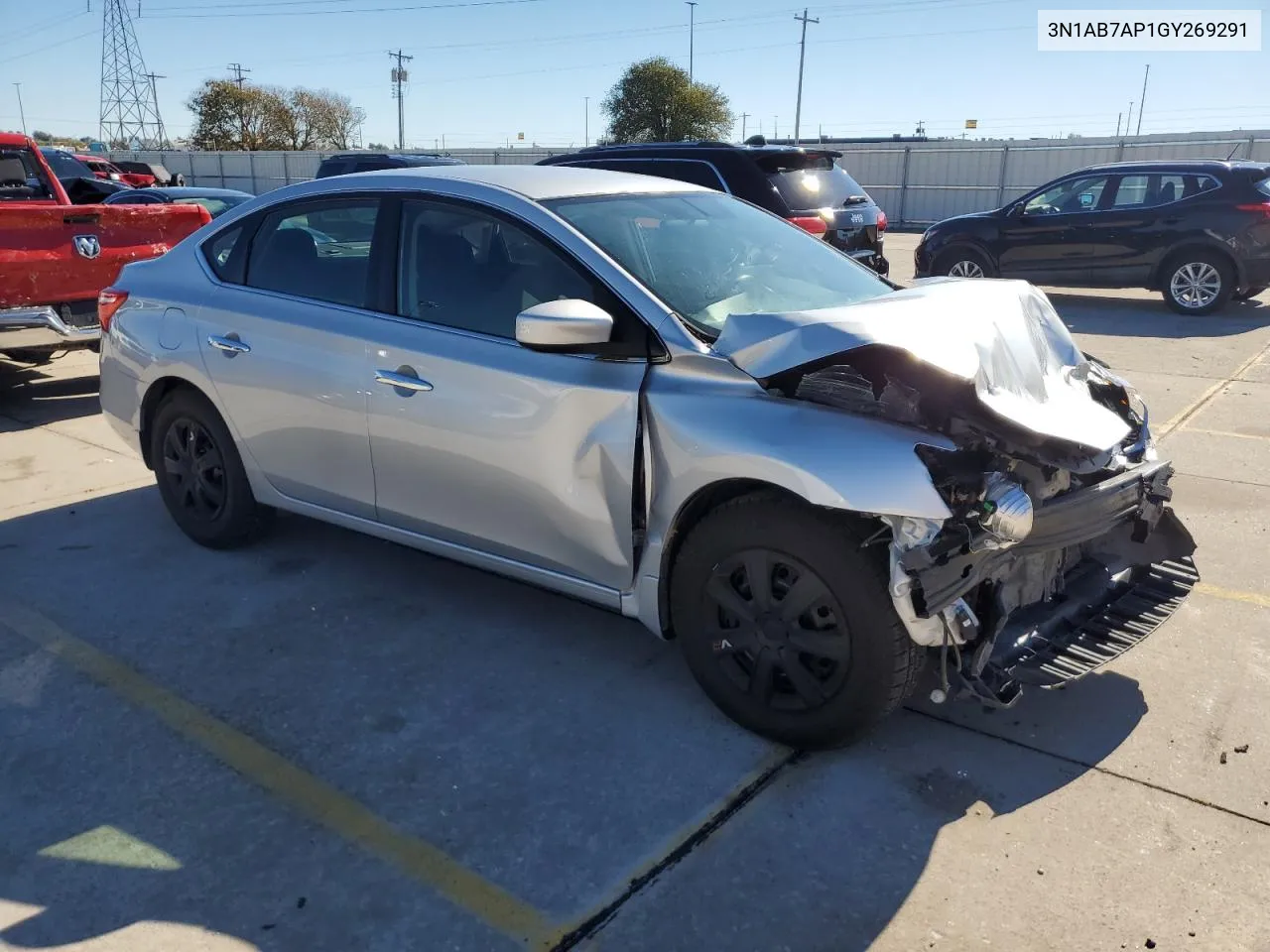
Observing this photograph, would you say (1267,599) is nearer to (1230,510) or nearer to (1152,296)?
(1230,510)

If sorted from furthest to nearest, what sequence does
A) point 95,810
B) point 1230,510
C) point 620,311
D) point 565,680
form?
point 1230,510
point 565,680
point 620,311
point 95,810

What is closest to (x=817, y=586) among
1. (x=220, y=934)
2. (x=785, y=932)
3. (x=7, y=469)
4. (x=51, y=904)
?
(x=785, y=932)

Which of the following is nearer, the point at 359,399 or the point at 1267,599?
the point at 359,399

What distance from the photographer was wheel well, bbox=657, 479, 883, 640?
3029 mm

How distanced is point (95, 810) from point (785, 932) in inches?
77.3

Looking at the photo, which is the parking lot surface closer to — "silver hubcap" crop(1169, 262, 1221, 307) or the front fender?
the front fender

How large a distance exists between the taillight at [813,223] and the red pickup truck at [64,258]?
5157mm

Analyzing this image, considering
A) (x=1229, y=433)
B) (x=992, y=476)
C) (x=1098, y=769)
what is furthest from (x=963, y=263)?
(x=992, y=476)

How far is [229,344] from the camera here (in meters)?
4.40

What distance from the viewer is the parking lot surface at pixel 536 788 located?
2512mm

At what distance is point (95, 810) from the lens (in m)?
2.91

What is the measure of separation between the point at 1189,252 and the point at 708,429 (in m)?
10.9

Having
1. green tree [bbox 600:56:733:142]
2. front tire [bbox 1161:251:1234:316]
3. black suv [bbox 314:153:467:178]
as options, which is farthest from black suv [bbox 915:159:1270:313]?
green tree [bbox 600:56:733:142]

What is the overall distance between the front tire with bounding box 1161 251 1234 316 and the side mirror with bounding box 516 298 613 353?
36.0ft
